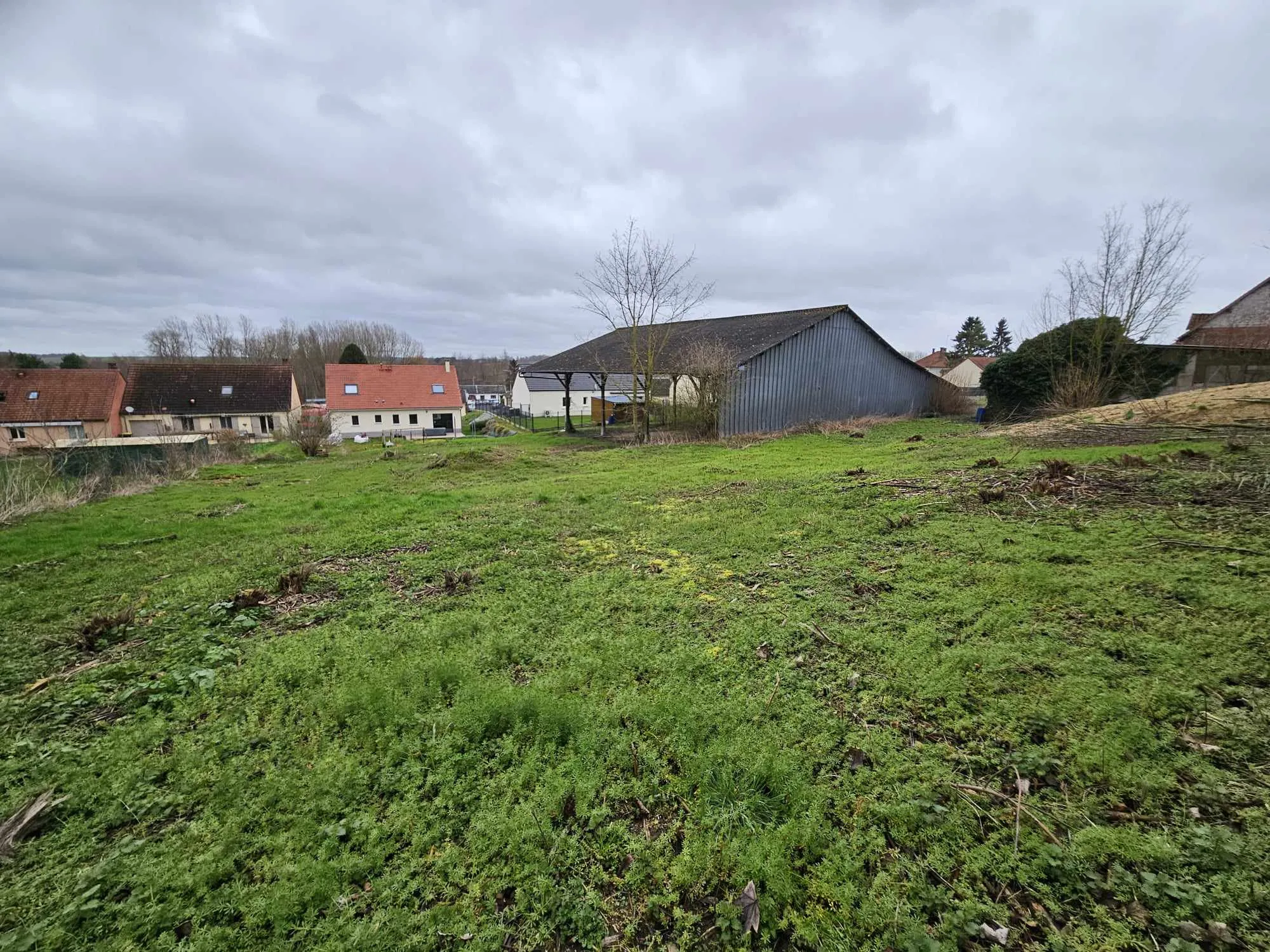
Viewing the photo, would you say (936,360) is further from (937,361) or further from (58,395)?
(58,395)

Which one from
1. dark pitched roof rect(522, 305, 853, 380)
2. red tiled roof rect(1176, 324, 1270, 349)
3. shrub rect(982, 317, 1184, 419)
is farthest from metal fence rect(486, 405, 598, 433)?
red tiled roof rect(1176, 324, 1270, 349)

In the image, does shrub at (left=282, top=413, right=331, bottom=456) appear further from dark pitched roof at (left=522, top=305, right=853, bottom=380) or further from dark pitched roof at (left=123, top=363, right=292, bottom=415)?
dark pitched roof at (left=123, top=363, right=292, bottom=415)

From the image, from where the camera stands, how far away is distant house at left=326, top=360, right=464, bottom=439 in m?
36.6

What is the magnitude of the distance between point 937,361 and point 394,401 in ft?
201

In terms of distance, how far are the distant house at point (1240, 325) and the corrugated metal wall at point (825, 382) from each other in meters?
10.3

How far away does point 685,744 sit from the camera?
2734 mm

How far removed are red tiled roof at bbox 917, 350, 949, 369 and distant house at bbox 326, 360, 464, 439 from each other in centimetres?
5027

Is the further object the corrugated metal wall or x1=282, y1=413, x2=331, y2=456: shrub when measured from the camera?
x1=282, y1=413, x2=331, y2=456: shrub

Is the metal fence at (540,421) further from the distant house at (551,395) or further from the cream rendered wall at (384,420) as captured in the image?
the cream rendered wall at (384,420)

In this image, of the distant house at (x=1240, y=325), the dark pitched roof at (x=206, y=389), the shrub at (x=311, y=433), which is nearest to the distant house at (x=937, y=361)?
the distant house at (x=1240, y=325)

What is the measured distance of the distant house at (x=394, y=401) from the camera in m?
36.6

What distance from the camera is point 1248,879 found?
1.71m

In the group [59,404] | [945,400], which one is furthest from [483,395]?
[945,400]

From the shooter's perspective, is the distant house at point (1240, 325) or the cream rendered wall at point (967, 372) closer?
the distant house at point (1240, 325)
